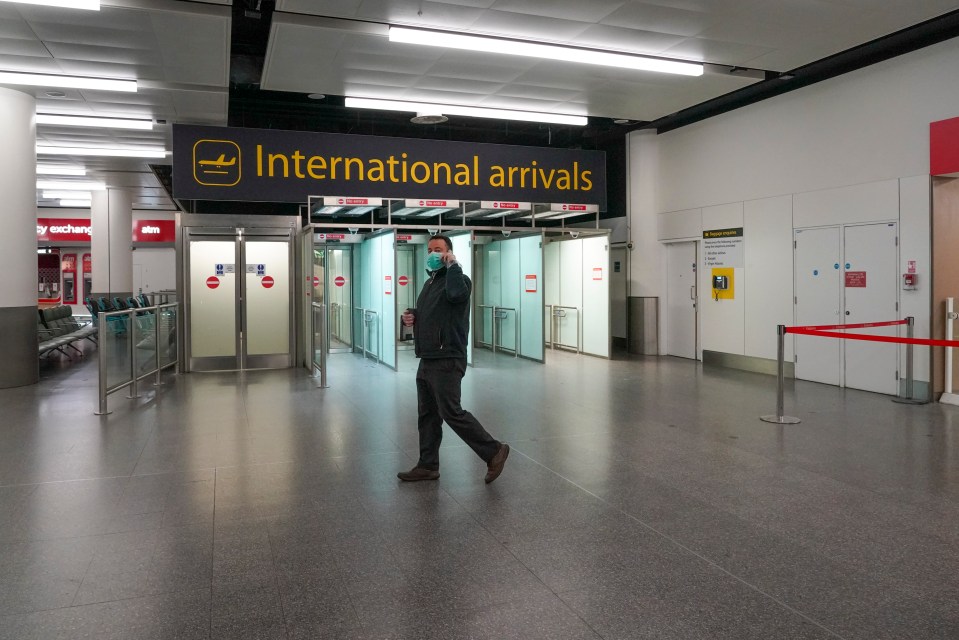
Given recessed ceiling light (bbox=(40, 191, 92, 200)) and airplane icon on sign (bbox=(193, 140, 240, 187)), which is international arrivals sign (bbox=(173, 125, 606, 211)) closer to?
airplane icon on sign (bbox=(193, 140, 240, 187))

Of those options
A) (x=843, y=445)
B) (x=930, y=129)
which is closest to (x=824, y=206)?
(x=930, y=129)

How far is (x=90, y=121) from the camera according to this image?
982cm

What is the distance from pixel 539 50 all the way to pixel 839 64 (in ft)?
13.7

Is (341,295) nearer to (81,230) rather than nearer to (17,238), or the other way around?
(17,238)

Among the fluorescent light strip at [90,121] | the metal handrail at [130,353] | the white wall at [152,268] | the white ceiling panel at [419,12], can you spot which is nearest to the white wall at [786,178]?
the white ceiling panel at [419,12]

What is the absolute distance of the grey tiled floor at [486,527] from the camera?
281cm

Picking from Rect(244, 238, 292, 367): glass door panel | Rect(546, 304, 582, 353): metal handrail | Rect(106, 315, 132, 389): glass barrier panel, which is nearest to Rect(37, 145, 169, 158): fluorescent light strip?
Rect(244, 238, 292, 367): glass door panel

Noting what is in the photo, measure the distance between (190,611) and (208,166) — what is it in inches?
280

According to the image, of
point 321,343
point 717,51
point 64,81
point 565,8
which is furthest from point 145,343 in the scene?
point 717,51

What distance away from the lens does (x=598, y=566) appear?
329 centimetres

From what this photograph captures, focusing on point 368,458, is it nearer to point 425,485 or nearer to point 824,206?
point 425,485

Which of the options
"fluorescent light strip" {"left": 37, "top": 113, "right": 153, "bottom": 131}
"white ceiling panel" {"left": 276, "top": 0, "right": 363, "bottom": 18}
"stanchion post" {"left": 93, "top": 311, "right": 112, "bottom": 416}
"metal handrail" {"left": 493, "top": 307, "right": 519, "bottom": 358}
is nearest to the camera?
"white ceiling panel" {"left": 276, "top": 0, "right": 363, "bottom": 18}

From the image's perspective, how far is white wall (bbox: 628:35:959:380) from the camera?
7930 millimetres

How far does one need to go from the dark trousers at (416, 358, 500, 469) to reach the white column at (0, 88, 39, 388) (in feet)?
22.4
